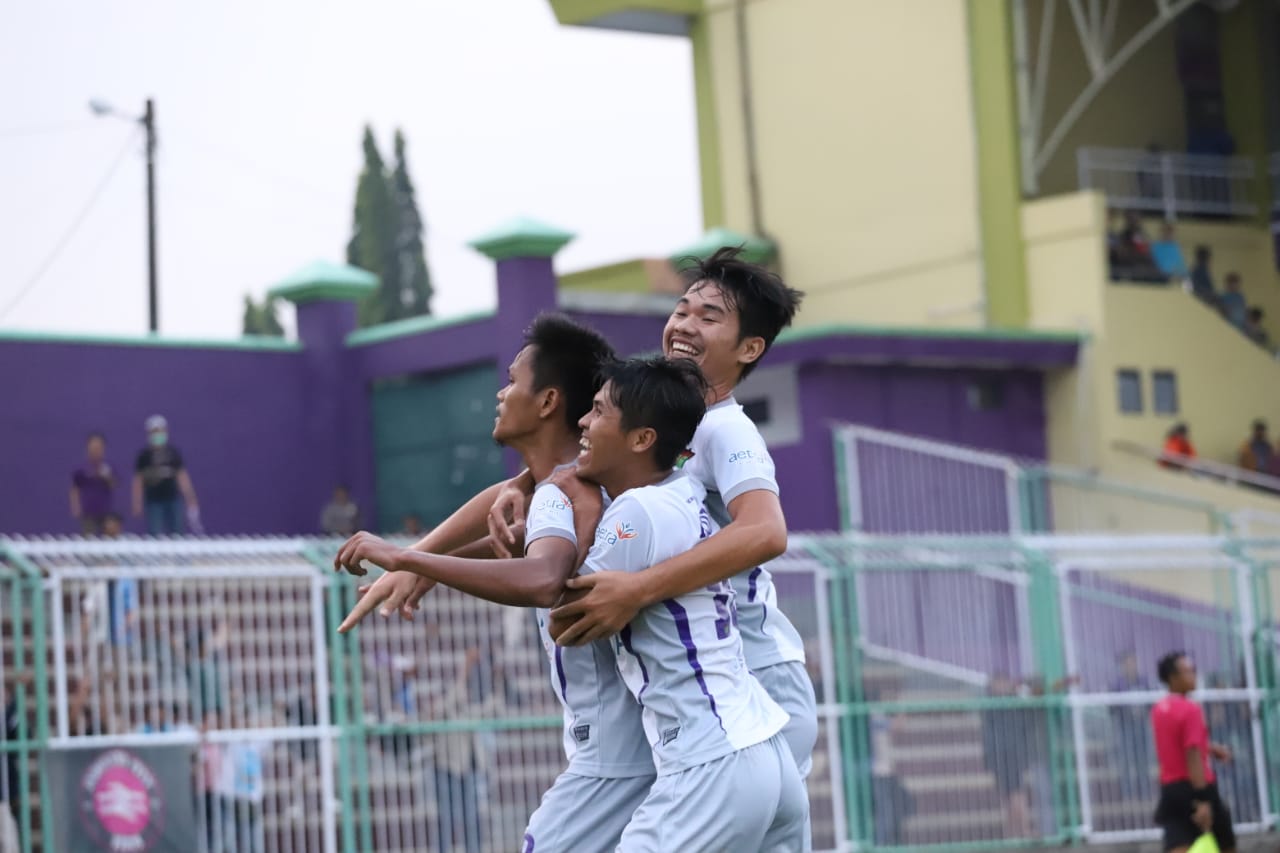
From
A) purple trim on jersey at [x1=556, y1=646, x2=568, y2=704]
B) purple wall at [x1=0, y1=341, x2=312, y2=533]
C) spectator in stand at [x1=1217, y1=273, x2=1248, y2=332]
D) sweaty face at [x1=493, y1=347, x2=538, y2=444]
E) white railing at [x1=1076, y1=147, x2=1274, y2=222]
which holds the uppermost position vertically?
white railing at [x1=1076, y1=147, x2=1274, y2=222]

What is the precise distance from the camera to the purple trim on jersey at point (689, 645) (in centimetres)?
575

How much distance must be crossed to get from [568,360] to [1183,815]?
851 cm

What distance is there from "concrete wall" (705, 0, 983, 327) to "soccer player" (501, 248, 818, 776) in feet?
70.0

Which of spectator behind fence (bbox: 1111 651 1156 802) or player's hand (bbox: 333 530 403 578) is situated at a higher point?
player's hand (bbox: 333 530 403 578)

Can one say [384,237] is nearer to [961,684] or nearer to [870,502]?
[870,502]

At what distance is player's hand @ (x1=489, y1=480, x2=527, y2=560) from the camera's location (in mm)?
6039

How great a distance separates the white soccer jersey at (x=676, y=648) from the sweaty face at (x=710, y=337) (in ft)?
1.74

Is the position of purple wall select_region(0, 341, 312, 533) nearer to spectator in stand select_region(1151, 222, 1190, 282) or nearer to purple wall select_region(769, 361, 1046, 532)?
purple wall select_region(769, 361, 1046, 532)

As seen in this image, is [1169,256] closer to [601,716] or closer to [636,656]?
[601,716]

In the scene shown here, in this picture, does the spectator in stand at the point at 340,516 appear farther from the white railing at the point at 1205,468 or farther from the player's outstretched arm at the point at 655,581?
the player's outstretched arm at the point at 655,581

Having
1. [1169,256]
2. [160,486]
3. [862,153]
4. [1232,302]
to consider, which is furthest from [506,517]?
Result: [1232,302]

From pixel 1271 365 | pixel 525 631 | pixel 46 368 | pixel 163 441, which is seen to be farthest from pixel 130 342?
pixel 1271 365

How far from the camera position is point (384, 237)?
148 ft

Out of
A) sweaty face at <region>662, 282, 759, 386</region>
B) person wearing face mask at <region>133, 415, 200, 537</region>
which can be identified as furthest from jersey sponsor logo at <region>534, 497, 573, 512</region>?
person wearing face mask at <region>133, 415, 200, 537</region>
